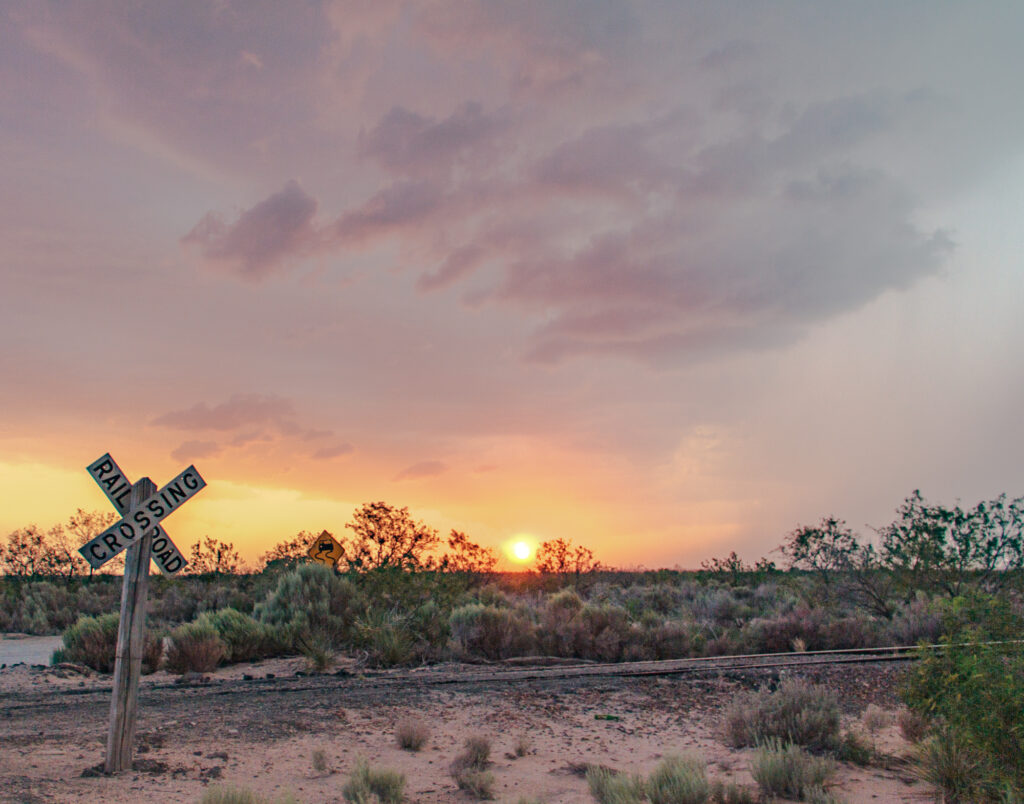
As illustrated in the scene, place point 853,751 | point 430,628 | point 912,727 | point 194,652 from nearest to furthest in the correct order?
point 853,751
point 912,727
point 194,652
point 430,628

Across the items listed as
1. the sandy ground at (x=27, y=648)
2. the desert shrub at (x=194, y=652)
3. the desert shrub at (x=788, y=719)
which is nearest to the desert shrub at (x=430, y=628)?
the desert shrub at (x=194, y=652)

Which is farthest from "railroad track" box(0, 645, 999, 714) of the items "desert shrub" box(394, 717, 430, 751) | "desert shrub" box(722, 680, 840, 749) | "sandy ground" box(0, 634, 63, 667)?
"sandy ground" box(0, 634, 63, 667)

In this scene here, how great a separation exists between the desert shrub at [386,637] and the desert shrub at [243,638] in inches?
93.5

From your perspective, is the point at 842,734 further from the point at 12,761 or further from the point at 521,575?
the point at 521,575

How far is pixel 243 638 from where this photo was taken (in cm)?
2089

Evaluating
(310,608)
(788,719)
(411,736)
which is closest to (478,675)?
(411,736)

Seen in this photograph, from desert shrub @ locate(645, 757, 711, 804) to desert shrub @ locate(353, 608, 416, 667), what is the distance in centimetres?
1125

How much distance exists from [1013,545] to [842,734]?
72.7 feet

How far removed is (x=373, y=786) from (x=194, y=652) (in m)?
11.4

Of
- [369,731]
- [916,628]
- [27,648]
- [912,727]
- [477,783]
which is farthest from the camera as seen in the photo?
[27,648]

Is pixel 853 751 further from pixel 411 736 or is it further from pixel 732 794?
pixel 411 736

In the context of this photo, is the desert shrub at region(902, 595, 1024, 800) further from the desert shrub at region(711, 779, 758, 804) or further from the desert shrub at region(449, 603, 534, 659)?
the desert shrub at region(449, 603, 534, 659)

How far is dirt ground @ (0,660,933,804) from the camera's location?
33.0ft

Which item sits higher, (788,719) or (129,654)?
(129,654)
